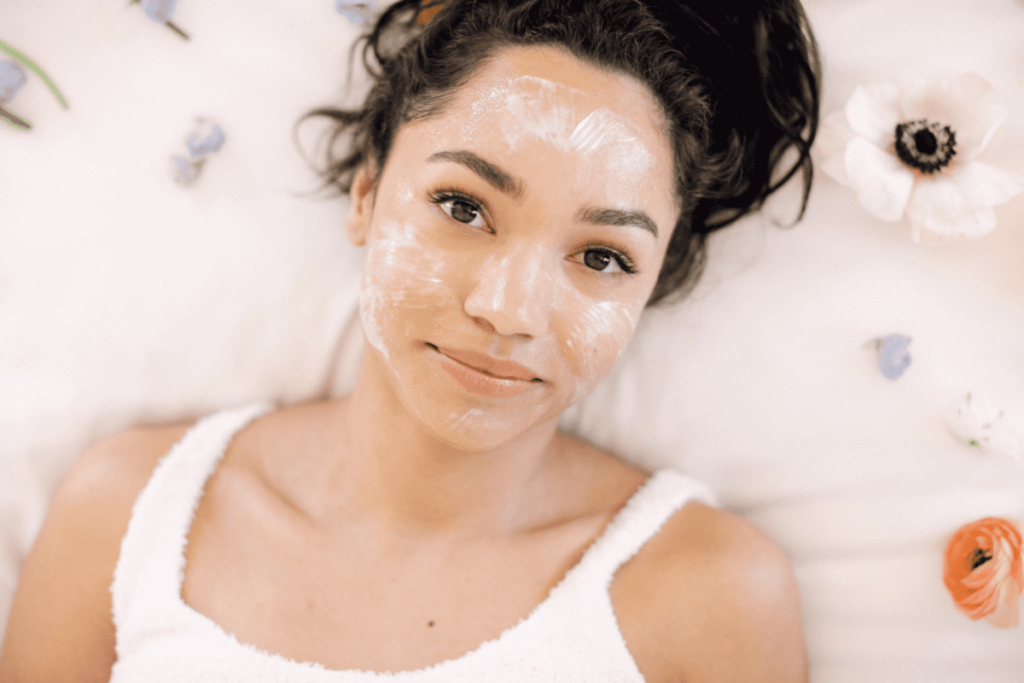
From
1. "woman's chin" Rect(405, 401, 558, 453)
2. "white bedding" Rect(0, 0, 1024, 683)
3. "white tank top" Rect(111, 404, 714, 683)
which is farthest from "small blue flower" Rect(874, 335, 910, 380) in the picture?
"woman's chin" Rect(405, 401, 558, 453)

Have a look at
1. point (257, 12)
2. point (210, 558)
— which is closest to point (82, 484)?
point (210, 558)

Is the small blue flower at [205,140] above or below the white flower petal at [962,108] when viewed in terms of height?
below

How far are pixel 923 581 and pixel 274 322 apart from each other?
1.00m

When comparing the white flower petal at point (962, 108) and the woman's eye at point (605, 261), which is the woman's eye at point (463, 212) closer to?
the woman's eye at point (605, 261)

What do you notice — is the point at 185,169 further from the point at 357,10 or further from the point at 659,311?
the point at 659,311

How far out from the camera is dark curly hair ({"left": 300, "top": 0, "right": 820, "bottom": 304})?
32.0 inches

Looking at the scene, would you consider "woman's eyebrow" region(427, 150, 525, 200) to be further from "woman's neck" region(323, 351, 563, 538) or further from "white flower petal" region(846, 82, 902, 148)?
"white flower petal" region(846, 82, 902, 148)

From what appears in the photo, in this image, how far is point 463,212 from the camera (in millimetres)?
781

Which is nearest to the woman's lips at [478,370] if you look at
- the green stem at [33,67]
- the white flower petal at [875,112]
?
the white flower petal at [875,112]

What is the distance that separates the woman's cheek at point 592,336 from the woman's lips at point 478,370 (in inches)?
2.5

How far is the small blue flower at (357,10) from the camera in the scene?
40.3 inches

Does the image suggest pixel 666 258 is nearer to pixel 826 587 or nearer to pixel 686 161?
pixel 686 161

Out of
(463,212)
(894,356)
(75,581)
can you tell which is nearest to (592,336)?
(463,212)

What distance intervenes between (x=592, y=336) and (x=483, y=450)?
0.19 metres
